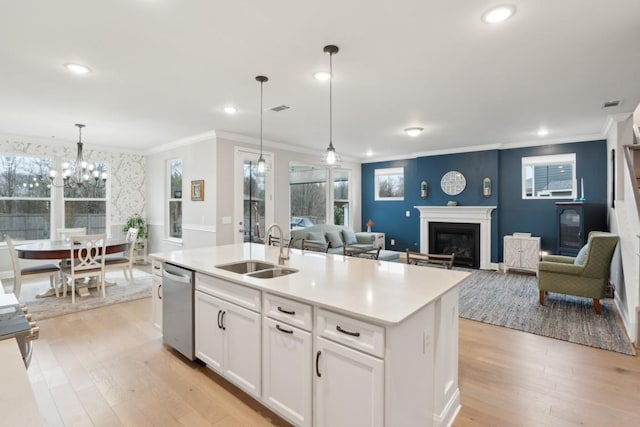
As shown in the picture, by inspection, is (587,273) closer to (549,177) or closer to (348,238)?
(549,177)

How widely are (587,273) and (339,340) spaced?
155 inches

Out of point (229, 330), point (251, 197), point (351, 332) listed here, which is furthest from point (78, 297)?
point (351, 332)

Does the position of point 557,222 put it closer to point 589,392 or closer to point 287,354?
point 589,392

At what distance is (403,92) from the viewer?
3508 millimetres

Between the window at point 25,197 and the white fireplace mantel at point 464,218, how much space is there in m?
7.59

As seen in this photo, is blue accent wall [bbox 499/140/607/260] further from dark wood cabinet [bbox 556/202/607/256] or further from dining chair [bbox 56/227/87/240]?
dining chair [bbox 56/227/87/240]

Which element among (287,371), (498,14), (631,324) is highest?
(498,14)

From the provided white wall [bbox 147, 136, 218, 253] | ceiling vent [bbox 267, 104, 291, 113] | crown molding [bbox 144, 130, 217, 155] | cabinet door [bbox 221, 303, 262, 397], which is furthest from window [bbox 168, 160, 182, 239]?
cabinet door [bbox 221, 303, 262, 397]

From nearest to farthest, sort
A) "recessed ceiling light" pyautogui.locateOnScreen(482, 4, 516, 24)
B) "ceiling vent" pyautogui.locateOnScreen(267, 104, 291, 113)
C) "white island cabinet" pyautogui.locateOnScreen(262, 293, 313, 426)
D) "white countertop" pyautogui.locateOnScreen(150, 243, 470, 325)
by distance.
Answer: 1. "white countertop" pyautogui.locateOnScreen(150, 243, 470, 325)
2. "white island cabinet" pyautogui.locateOnScreen(262, 293, 313, 426)
3. "recessed ceiling light" pyautogui.locateOnScreen(482, 4, 516, 24)
4. "ceiling vent" pyautogui.locateOnScreen(267, 104, 291, 113)

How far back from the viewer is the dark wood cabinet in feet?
17.2

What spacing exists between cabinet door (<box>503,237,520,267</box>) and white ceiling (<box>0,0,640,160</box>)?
2243mm

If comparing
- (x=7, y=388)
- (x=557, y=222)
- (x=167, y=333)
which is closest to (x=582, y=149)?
(x=557, y=222)

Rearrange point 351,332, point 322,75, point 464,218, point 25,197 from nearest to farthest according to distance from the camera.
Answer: point 351,332 → point 322,75 → point 25,197 → point 464,218

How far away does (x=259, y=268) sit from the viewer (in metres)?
2.87
